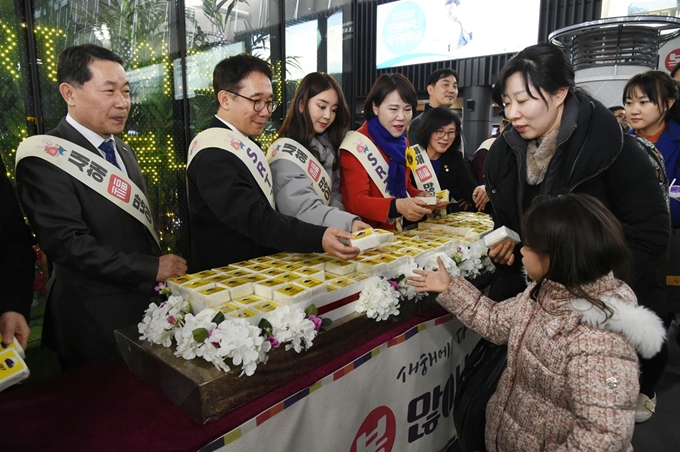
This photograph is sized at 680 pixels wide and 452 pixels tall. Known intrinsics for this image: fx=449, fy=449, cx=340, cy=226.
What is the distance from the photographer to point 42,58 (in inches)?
121

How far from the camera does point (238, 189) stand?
1.65 metres

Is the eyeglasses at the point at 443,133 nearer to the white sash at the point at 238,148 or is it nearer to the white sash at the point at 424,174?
the white sash at the point at 424,174

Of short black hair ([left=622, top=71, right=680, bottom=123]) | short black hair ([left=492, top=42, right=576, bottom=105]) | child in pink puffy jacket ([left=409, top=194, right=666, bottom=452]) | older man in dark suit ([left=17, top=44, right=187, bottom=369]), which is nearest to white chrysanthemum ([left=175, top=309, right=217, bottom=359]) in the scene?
older man in dark suit ([left=17, top=44, right=187, bottom=369])

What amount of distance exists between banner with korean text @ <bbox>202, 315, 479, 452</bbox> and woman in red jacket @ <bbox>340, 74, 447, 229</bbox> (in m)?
0.72

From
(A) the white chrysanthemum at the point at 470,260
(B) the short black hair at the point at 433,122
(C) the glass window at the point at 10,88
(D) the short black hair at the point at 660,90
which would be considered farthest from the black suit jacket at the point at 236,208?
(D) the short black hair at the point at 660,90

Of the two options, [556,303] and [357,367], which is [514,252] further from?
[357,367]

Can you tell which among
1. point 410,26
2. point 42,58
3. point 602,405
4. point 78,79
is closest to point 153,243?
point 78,79

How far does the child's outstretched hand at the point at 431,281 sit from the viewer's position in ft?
5.17

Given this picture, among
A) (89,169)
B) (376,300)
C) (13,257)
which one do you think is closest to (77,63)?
(89,169)

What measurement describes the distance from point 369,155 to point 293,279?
107 cm

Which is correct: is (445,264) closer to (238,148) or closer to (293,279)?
(293,279)

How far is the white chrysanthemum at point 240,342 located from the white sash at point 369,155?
4.54 ft

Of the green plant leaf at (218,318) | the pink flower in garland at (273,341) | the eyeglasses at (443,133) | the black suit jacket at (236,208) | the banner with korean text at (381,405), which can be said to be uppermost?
the eyeglasses at (443,133)

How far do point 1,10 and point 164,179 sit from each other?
1.53 meters
